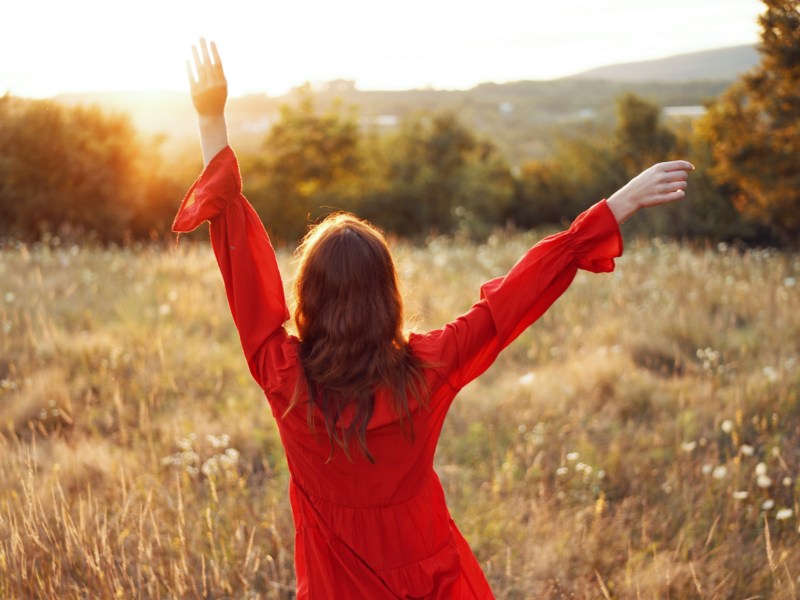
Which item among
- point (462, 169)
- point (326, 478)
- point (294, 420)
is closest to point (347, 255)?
point (294, 420)

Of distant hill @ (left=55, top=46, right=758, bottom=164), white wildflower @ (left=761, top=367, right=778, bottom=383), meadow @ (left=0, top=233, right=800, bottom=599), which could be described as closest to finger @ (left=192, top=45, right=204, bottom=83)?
meadow @ (left=0, top=233, right=800, bottom=599)

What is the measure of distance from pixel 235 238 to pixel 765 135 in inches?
574

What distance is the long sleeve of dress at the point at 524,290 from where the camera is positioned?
69.1 inches

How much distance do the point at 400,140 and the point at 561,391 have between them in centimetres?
Result: 3113

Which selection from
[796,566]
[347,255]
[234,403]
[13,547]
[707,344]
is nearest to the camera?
[347,255]

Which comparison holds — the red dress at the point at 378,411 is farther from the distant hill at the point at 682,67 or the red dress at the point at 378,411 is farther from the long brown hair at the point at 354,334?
the distant hill at the point at 682,67

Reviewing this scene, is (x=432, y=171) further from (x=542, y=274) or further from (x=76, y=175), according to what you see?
(x=542, y=274)

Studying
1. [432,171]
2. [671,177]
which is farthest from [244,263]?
[432,171]

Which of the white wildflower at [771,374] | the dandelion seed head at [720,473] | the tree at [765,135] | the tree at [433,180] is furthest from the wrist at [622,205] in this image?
the tree at [433,180]

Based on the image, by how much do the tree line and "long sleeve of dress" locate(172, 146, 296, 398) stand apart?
17.7 ft

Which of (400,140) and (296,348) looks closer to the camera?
(296,348)

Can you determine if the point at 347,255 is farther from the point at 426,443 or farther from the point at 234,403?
the point at 234,403

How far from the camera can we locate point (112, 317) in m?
6.06

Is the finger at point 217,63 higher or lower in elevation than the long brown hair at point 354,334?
higher
